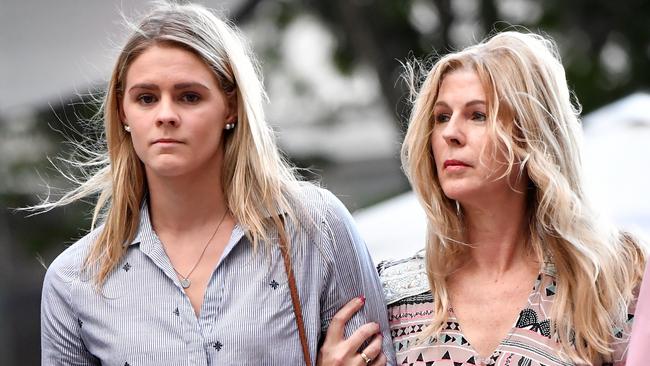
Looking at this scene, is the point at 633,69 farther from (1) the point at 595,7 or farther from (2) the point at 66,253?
(2) the point at 66,253

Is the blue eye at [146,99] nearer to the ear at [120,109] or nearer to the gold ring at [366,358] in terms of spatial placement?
the ear at [120,109]

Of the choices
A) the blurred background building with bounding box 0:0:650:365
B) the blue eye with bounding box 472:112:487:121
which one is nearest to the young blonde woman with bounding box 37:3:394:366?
the blue eye with bounding box 472:112:487:121

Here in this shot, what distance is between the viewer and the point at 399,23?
33.1 feet

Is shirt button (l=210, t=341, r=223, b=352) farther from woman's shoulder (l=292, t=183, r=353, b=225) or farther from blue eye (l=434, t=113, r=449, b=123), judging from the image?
blue eye (l=434, t=113, r=449, b=123)

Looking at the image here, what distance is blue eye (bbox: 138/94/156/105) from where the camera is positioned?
3.28 meters

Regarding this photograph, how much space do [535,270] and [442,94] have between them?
508 millimetres

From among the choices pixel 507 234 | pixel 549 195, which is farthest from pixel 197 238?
pixel 549 195

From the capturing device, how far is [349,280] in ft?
11.1

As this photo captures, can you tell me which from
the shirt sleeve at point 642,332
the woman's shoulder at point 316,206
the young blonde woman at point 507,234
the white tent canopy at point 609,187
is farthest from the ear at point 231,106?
the white tent canopy at point 609,187

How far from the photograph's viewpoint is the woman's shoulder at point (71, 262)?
11.2ft

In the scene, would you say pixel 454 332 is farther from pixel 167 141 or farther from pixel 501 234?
pixel 167 141

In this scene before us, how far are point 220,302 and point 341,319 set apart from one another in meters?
0.32

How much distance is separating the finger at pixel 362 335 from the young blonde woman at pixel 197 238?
0.04ft

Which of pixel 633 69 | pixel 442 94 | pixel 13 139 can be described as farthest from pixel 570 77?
pixel 442 94
